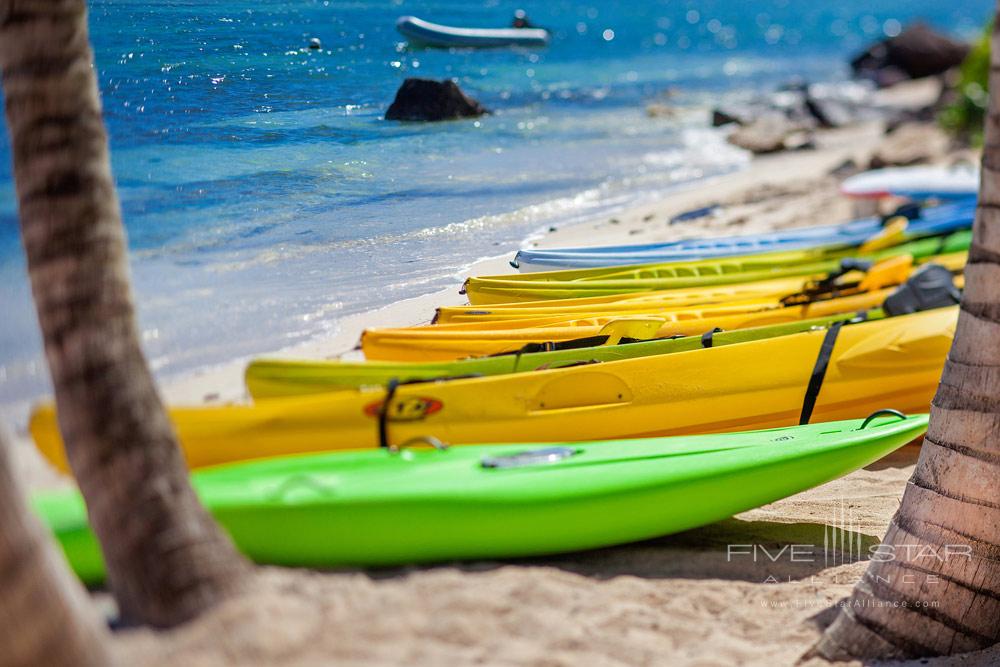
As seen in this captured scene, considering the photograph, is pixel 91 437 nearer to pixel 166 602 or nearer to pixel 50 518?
pixel 166 602

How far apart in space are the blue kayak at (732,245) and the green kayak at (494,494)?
1.35 meters

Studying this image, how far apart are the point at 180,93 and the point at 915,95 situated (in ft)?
59.9

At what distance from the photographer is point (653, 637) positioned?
2.74m

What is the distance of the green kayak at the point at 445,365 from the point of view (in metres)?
3.44

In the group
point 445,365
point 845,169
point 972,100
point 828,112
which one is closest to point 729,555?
point 445,365

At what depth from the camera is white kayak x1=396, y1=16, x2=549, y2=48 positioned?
5.04 meters

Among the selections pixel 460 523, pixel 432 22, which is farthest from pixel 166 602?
pixel 432 22

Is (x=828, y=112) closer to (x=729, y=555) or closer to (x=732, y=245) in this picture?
(x=732, y=245)

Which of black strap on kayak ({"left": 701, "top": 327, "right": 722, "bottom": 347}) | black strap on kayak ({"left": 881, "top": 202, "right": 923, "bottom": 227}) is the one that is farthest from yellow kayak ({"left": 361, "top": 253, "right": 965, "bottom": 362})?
black strap on kayak ({"left": 881, "top": 202, "right": 923, "bottom": 227})

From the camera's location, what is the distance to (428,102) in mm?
4562

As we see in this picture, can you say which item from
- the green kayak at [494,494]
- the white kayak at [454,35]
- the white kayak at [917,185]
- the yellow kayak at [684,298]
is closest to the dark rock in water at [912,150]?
the white kayak at [917,185]

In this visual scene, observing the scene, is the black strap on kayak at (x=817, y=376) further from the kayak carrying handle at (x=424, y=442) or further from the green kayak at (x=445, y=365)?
the kayak carrying handle at (x=424, y=442)

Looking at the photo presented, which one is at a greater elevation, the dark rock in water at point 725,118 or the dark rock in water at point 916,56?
the dark rock in water at point 916,56

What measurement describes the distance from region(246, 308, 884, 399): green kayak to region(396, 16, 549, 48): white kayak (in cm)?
191
